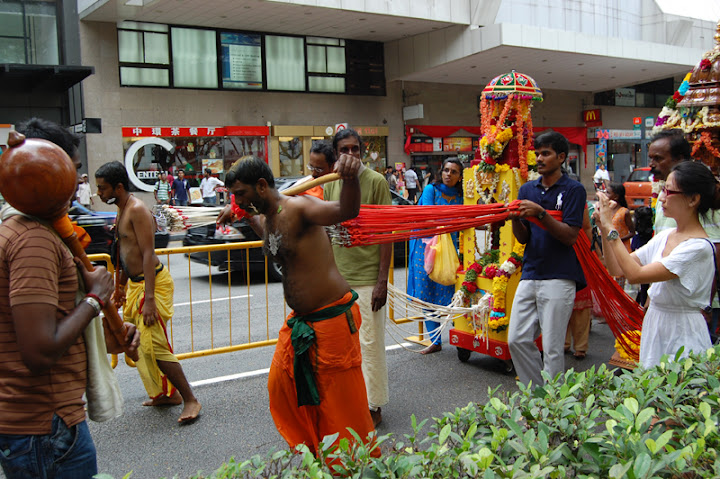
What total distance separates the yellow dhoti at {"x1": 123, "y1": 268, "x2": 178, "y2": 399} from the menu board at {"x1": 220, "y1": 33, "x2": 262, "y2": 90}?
18.7 m

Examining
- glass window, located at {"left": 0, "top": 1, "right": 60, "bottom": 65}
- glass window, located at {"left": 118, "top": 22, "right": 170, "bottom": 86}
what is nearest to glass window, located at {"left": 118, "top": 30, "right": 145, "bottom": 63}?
glass window, located at {"left": 118, "top": 22, "right": 170, "bottom": 86}

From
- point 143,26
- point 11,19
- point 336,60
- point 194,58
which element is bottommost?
point 194,58

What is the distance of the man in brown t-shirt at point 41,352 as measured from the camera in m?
2.15

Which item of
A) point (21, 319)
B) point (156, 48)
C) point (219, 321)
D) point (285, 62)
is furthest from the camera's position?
point (285, 62)

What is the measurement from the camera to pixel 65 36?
19.4 metres

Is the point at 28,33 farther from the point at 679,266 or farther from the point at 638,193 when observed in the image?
the point at 679,266

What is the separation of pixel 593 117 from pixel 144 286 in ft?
107

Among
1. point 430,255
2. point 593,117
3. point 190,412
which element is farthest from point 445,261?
point 593,117

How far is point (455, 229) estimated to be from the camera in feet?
13.5

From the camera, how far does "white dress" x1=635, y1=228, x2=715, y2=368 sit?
132 inches

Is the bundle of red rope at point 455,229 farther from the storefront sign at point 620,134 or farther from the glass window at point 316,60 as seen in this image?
the storefront sign at point 620,134

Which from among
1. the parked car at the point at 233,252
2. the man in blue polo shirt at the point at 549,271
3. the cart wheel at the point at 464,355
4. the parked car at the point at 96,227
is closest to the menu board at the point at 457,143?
the parked car at the point at 233,252

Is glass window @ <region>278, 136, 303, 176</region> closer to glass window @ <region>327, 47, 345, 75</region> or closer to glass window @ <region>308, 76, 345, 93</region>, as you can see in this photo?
glass window @ <region>308, 76, 345, 93</region>

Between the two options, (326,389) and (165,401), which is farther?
(165,401)
